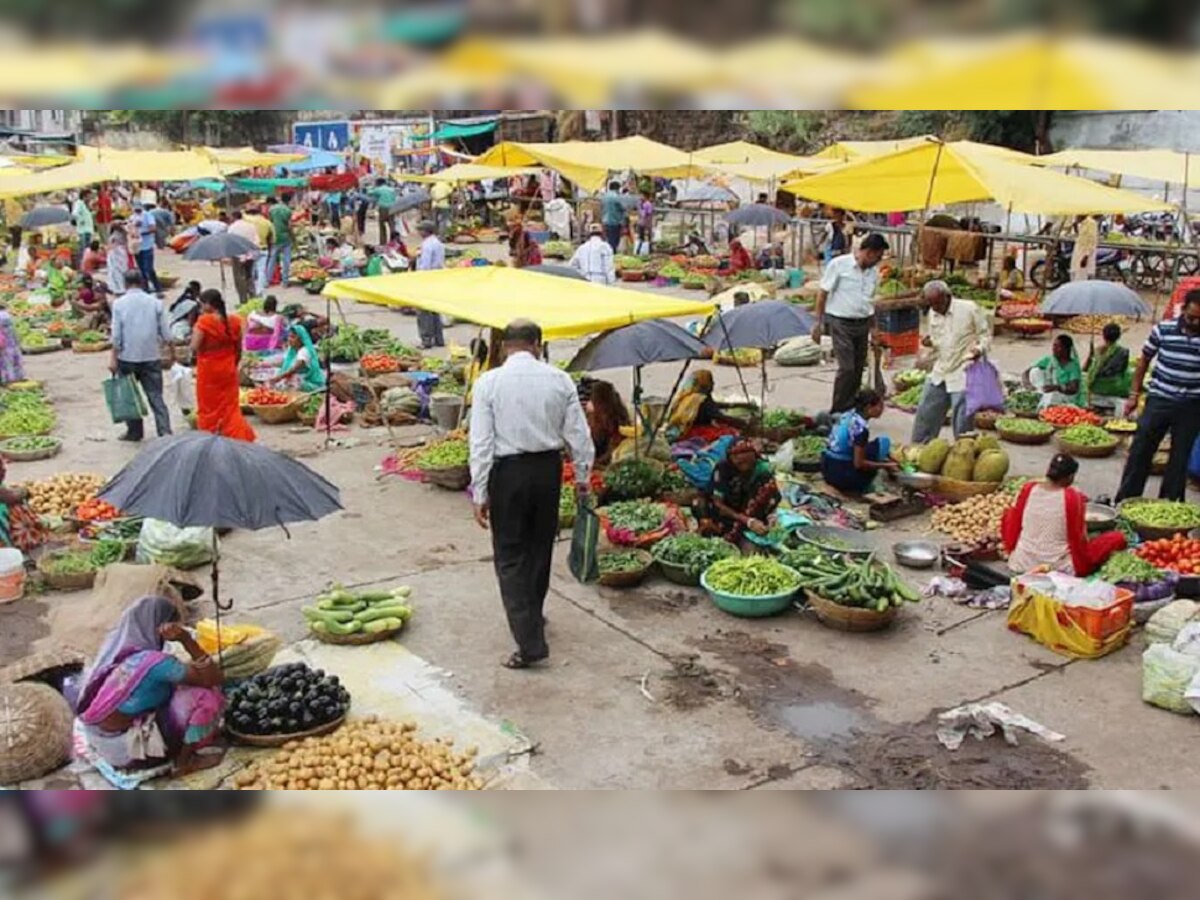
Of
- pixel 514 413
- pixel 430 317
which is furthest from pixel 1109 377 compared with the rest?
pixel 430 317

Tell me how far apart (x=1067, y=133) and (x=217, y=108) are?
25.1 m

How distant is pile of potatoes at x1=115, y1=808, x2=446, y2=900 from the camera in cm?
108

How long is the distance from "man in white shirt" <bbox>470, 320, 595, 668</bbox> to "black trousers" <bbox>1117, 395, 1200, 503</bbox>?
14.8ft

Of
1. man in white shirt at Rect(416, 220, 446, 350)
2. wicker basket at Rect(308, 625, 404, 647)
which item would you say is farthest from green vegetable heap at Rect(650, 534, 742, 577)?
man in white shirt at Rect(416, 220, 446, 350)

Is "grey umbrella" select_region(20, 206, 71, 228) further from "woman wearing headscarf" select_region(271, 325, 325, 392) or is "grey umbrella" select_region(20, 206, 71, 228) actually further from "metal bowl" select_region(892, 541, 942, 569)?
"metal bowl" select_region(892, 541, 942, 569)

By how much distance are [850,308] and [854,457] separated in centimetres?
203

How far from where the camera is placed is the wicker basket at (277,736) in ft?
16.9

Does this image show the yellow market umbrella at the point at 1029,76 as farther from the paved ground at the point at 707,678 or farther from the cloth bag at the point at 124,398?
the cloth bag at the point at 124,398

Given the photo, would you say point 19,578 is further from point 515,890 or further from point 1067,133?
point 1067,133

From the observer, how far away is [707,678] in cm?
595

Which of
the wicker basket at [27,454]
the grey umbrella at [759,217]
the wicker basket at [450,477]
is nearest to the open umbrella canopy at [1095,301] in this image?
the wicker basket at [450,477]

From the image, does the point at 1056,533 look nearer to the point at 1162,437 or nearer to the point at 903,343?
the point at 1162,437

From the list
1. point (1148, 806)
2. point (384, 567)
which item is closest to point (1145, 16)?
point (1148, 806)

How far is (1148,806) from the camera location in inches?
46.9
